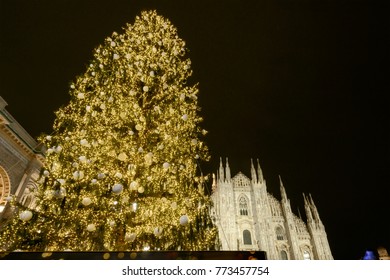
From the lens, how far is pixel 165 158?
414 centimetres

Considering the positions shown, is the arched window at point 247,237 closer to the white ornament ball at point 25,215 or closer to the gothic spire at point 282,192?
the gothic spire at point 282,192

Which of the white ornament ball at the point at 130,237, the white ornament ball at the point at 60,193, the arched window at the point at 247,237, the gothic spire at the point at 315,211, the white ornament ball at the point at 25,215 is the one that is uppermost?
the gothic spire at the point at 315,211

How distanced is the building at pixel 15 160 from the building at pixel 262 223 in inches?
806

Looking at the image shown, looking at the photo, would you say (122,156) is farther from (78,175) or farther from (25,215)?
(25,215)

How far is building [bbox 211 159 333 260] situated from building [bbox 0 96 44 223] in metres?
20.5

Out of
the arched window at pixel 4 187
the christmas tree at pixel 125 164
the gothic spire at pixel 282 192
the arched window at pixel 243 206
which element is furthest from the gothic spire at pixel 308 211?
the arched window at pixel 4 187

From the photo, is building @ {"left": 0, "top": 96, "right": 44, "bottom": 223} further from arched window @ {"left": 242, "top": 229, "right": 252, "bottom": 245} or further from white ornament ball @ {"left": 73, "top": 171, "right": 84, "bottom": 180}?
arched window @ {"left": 242, "top": 229, "right": 252, "bottom": 245}

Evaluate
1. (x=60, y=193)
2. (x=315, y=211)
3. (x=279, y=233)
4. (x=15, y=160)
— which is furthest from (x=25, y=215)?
(x=315, y=211)

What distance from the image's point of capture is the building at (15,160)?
8141 millimetres

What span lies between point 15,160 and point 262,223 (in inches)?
1093

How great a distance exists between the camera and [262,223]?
1135 inches
